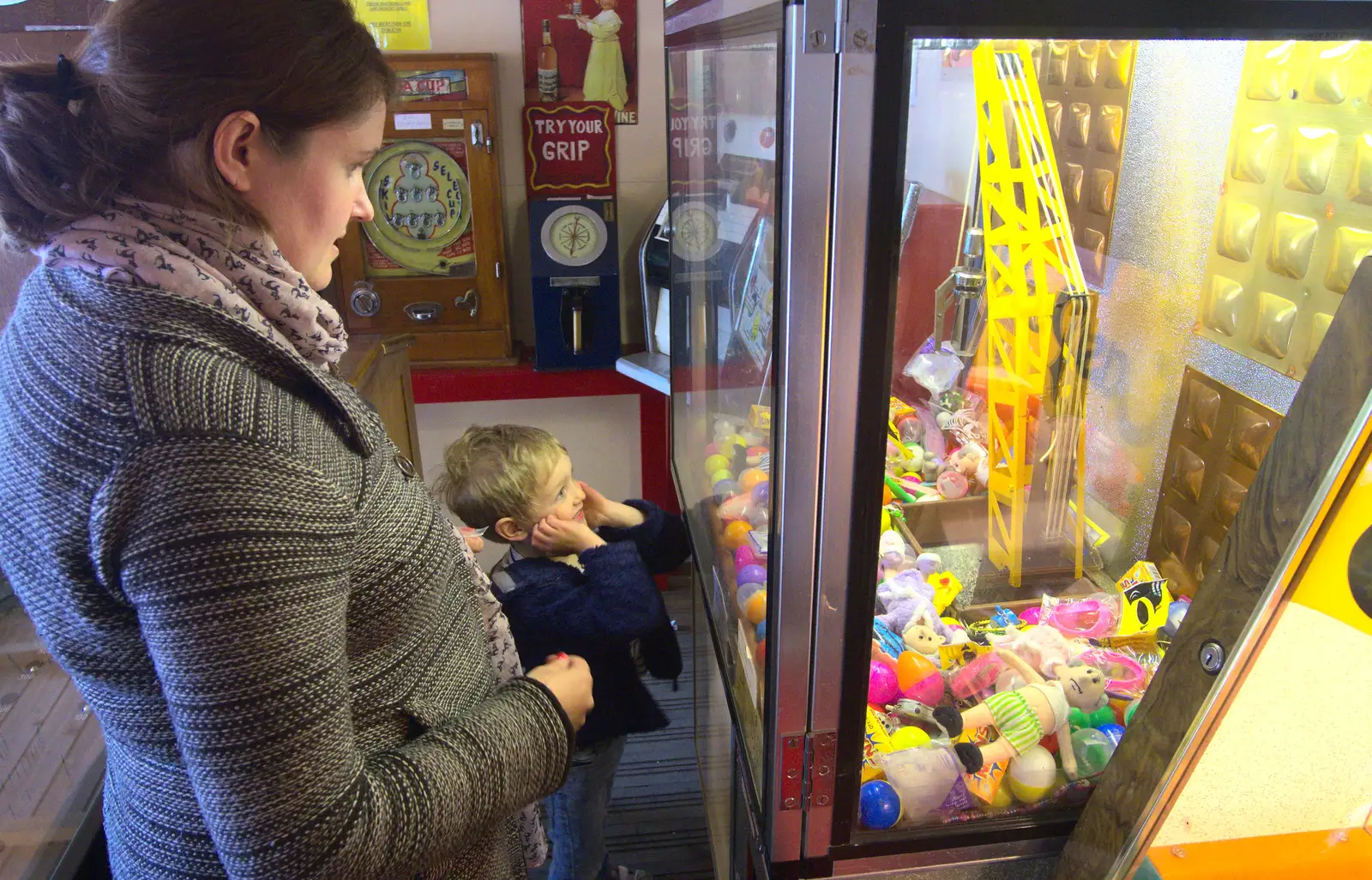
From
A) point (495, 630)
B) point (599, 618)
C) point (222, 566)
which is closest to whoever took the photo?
point (222, 566)

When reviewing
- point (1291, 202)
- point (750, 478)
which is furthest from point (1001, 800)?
point (1291, 202)

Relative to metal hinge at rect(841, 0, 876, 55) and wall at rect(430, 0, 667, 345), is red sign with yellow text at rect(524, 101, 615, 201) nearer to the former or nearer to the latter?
wall at rect(430, 0, 667, 345)

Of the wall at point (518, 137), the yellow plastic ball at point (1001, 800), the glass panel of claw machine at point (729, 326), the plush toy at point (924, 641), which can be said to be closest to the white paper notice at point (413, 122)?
the wall at point (518, 137)

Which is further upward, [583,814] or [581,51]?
[581,51]

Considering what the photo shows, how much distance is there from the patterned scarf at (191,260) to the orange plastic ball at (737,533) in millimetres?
722

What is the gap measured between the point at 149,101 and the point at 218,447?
273mm

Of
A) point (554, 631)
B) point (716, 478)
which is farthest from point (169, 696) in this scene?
point (716, 478)

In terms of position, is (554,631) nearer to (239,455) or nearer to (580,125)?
(239,455)

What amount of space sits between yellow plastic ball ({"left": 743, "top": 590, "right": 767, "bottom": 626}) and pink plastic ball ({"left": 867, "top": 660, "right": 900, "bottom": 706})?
0.56ft

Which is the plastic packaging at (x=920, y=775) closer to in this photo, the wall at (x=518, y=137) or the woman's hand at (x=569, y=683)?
the woman's hand at (x=569, y=683)

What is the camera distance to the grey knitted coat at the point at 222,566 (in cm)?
61

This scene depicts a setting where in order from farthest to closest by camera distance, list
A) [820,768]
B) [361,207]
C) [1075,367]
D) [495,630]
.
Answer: [1075,367], [495,630], [820,768], [361,207]

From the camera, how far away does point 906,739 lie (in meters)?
1.17

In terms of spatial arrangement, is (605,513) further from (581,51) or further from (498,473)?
(581,51)
